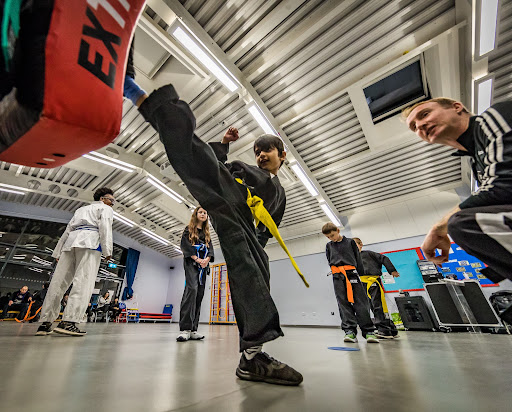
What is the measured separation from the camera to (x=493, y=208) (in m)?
0.87

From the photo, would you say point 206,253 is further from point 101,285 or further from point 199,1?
point 101,285

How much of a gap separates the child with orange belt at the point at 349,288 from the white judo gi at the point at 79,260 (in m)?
3.15

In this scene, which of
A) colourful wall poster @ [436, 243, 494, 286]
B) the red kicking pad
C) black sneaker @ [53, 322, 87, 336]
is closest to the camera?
the red kicking pad

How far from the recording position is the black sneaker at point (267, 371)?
909 mm

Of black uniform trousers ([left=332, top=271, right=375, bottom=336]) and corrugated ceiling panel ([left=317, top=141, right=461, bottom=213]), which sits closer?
black uniform trousers ([left=332, top=271, right=375, bottom=336])

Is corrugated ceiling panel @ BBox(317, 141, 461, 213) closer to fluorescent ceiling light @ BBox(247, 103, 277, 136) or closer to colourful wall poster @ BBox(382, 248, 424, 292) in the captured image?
colourful wall poster @ BBox(382, 248, 424, 292)

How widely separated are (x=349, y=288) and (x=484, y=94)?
14.7 feet

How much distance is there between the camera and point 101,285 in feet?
40.4

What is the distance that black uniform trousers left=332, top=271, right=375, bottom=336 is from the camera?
9.91ft

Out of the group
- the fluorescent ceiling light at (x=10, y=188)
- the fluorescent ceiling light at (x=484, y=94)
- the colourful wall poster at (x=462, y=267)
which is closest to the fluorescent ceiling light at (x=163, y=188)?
the fluorescent ceiling light at (x=10, y=188)

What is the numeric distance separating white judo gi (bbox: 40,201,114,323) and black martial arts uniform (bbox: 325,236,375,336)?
3172 mm

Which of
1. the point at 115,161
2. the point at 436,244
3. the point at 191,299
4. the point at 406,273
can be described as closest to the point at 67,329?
the point at 191,299

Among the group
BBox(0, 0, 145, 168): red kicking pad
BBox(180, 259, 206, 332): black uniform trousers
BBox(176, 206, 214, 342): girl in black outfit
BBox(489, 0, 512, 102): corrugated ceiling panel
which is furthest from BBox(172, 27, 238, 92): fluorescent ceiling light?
BBox(489, 0, 512, 102): corrugated ceiling panel

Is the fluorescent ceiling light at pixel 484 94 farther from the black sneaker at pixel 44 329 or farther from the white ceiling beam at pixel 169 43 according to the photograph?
the black sneaker at pixel 44 329
